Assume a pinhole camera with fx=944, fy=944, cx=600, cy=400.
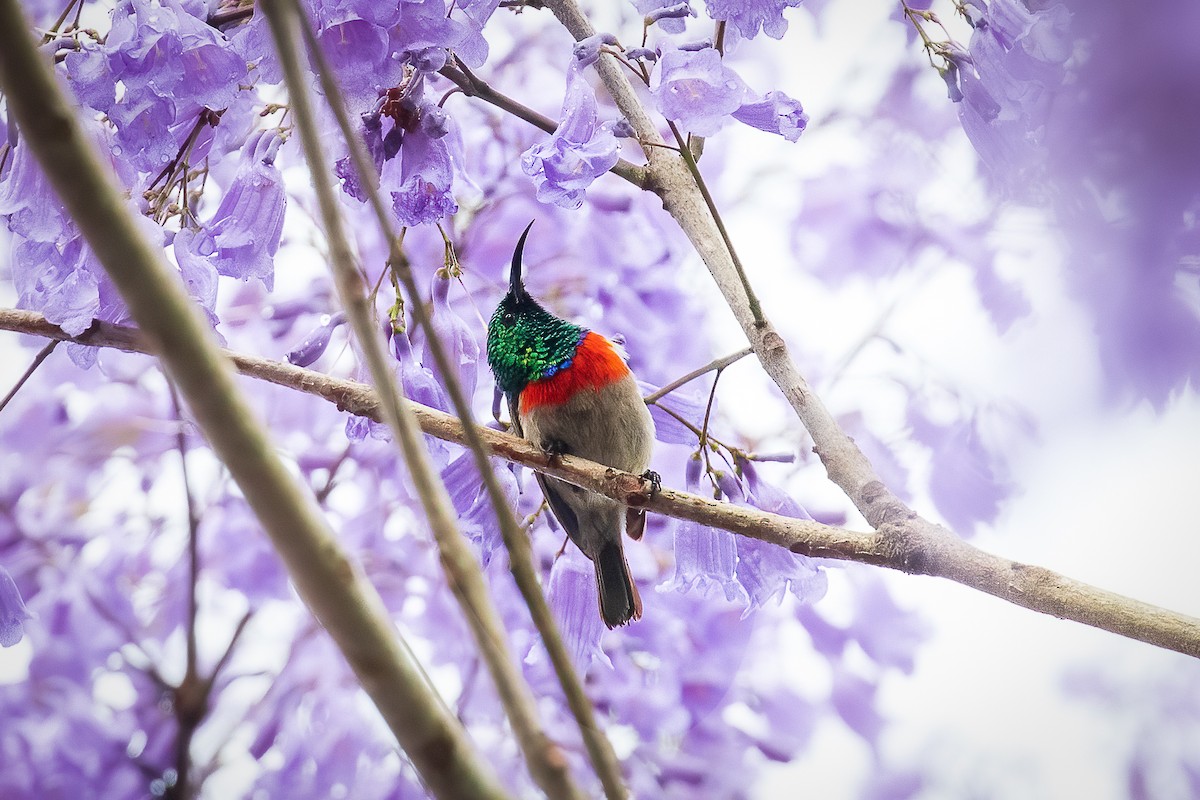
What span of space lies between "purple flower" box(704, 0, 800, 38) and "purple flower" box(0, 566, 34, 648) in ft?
1.70

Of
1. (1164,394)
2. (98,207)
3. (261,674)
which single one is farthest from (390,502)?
(98,207)

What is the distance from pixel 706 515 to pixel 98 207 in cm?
34

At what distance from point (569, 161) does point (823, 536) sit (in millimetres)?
217

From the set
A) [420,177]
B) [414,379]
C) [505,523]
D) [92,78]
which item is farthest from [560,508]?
[505,523]

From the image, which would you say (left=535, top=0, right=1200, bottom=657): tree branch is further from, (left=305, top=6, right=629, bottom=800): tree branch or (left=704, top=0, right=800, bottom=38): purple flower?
(left=305, top=6, right=629, bottom=800): tree branch

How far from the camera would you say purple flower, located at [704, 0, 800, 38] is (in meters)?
0.47

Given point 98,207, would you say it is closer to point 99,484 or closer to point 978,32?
point 978,32

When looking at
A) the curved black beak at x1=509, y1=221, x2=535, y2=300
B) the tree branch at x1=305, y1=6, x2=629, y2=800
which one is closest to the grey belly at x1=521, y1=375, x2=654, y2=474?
the curved black beak at x1=509, y1=221, x2=535, y2=300

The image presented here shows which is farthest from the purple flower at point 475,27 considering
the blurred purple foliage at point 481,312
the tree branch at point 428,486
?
the tree branch at point 428,486

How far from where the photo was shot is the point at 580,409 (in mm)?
781

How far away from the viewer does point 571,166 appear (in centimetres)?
46

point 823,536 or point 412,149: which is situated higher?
point 412,149

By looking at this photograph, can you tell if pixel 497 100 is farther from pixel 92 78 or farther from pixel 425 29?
pixel 92 78

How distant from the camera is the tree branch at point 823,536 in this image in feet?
1.18
